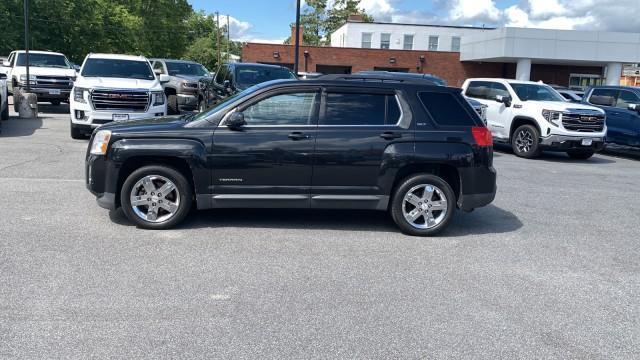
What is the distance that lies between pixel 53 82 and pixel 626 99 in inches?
695

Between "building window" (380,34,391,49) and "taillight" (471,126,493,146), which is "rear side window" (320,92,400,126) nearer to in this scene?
"taillight" (471,126,493,146)

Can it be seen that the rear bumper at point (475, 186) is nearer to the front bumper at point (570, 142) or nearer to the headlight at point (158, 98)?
the front bumper at point (570, 142)

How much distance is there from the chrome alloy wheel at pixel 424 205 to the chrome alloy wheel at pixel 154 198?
2591 mm

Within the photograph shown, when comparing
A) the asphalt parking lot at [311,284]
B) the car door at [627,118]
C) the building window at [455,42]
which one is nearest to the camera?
the asphalt parking lot at [311,284]

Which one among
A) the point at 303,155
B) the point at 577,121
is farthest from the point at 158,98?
the point at 577,121

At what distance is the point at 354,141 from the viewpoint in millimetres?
6301

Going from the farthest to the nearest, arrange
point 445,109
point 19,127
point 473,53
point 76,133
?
point 473,53 < point 19,127 < point 76,133 < point 445,109

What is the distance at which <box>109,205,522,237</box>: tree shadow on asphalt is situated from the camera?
6.68 m

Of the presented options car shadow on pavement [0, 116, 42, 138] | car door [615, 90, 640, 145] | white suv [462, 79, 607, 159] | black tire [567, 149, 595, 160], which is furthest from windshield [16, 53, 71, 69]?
car door [615, 90, 640, 145]

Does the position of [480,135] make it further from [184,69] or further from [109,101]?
[184,69]

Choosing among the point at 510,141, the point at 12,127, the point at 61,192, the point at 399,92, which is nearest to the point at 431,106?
the point at 399,92

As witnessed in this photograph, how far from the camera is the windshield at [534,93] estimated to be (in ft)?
48.1

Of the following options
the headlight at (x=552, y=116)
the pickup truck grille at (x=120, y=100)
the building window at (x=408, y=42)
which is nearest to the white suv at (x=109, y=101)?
the pickup truck grille at (x=120, y=100)

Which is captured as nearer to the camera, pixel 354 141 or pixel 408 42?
pixel 354 141
